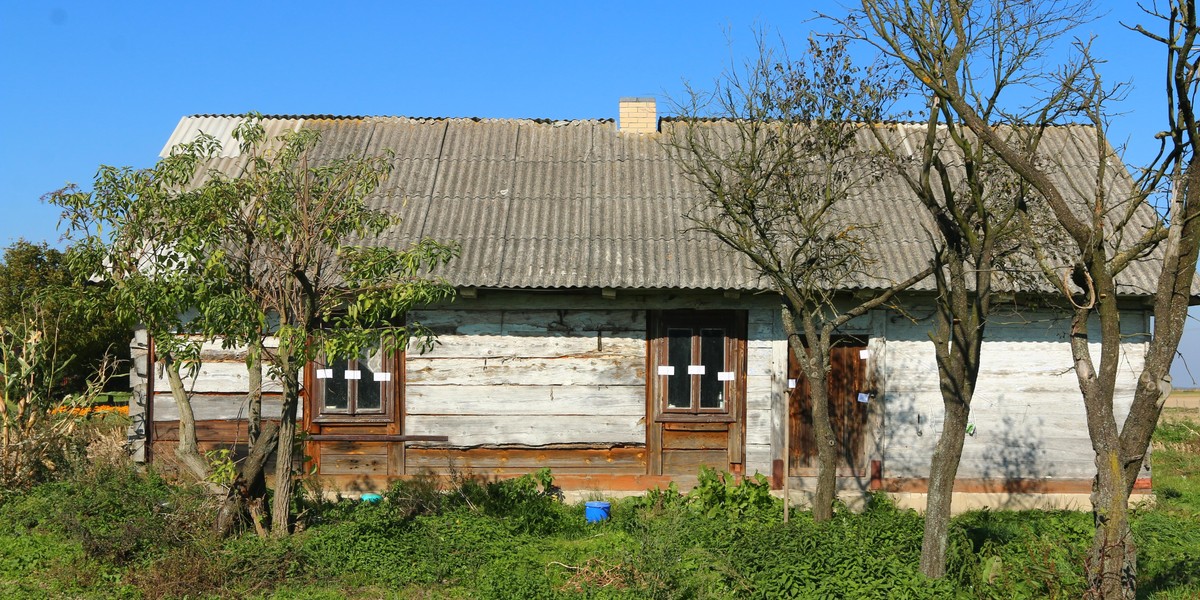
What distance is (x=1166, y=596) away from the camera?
21.5 ft

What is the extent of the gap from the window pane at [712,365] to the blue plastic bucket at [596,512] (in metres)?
1.68

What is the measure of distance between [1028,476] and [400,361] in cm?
677

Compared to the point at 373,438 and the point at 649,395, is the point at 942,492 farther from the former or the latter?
the point at 373,438

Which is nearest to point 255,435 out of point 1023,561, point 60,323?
point 1023,561

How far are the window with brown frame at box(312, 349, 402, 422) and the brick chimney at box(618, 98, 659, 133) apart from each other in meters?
4.98

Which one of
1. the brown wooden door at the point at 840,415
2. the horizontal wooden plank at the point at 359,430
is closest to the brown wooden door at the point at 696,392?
the brown wooden door at the point at 840,415

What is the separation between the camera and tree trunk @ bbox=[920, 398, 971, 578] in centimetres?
648

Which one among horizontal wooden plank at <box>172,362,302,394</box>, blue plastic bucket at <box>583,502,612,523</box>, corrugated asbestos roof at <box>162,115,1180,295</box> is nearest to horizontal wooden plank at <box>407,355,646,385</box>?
corrugated asbestos roof at <box>162,115,1180,295</box>

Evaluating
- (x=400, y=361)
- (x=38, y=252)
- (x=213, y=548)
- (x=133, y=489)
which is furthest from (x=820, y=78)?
(x=38, y=252)

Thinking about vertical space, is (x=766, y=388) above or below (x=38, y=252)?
below

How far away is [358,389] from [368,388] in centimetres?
10

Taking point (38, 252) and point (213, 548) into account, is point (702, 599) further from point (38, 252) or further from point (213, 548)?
point (38, 252)

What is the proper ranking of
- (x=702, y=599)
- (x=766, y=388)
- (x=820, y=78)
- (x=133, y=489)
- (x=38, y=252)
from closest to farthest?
(x=702, y=599)
(x=820, y=78)
(x=133, y=489)
(x=766, y=388)
(x=38, y=252)

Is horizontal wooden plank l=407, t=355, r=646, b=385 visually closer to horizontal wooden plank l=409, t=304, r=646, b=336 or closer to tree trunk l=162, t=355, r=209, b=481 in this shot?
horizontal wooden plank l=409, t=304, r=646, b=336
